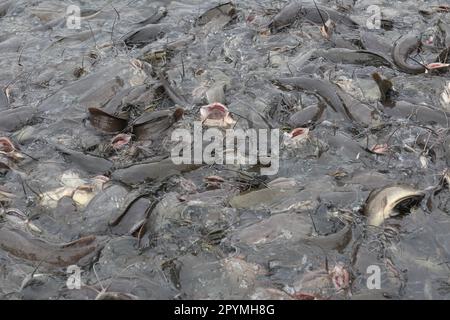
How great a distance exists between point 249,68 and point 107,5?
272cm

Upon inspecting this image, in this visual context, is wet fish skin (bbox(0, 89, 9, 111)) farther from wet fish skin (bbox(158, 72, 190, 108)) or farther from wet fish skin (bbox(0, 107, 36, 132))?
wet fish skin (bbox(158, 72, 190, 108))

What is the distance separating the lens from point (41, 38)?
7508 millimetres

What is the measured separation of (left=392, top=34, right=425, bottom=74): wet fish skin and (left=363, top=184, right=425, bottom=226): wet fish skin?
6.91 ft

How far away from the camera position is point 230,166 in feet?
17.2

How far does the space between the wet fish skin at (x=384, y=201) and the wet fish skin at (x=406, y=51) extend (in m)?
2.11

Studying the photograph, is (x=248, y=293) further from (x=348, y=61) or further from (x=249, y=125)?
(x=348, y=61)

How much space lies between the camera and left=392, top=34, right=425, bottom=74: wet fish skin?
6.28m

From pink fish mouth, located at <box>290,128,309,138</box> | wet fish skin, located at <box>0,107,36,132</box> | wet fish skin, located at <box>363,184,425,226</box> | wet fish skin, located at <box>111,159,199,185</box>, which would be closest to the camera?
wet fish skin, located at <box>363,184,425,226</box>

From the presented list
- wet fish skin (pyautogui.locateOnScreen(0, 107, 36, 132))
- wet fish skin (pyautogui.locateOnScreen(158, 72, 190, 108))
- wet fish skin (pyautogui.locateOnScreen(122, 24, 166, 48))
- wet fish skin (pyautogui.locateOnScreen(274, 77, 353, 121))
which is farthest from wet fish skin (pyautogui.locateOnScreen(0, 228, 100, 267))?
wet fish skin (pyautogui.locateOnScreen(122, 24, 166, 48))

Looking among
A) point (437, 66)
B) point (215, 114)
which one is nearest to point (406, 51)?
point (437, 66)

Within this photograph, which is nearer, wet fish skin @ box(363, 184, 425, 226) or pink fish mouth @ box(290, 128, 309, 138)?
wet fish skin @ box(363, 184, 425, 226)
